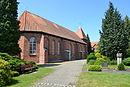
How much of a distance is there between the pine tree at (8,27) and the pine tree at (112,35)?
658 inches

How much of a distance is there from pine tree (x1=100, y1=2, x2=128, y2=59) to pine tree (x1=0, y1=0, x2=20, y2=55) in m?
16.7

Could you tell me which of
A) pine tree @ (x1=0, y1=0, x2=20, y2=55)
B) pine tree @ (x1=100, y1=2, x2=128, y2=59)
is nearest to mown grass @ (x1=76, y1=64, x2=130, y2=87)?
pine tree @ (x1=0, y1=0, x2=20, y2=55)

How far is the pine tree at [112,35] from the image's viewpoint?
25453 mm

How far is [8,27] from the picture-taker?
729 inches

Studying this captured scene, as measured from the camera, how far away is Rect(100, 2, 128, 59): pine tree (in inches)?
1002

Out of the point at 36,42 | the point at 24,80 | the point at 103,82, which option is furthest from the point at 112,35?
the point at 24,80

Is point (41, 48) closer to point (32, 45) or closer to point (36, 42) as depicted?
point (36, 42)

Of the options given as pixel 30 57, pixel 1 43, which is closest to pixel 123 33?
pixel 30 57

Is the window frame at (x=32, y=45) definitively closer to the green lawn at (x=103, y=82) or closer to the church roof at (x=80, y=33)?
the green lawn at (x=103, y=82)

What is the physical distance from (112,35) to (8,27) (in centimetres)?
1866

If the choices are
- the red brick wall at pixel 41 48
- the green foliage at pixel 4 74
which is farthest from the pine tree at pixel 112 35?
the green foliage at pixel 4 74

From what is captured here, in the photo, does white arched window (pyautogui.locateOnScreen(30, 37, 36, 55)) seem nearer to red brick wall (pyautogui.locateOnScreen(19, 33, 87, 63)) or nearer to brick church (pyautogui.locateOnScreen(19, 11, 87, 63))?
brick church (pyautogui.locateOnScreen(19, 11, 87, 63))

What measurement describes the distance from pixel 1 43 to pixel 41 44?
11.4 metres

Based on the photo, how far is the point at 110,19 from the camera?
90.7ft
